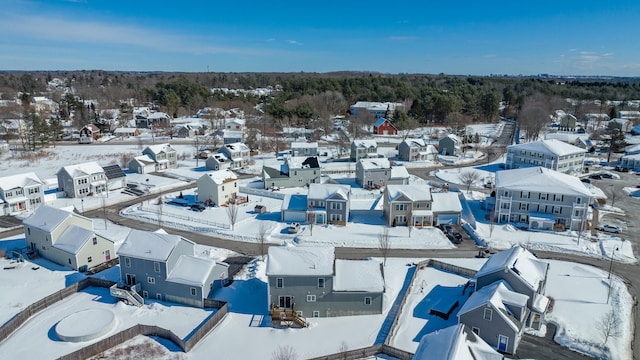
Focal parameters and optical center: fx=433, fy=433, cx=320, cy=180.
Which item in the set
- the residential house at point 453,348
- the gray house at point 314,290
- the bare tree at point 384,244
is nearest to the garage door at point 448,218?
the bare tree at point 384,244

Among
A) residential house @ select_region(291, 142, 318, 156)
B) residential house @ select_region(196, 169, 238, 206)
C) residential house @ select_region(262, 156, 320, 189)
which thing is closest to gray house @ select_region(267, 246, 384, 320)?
residential house @ select_region(196, 169, 238, 206)

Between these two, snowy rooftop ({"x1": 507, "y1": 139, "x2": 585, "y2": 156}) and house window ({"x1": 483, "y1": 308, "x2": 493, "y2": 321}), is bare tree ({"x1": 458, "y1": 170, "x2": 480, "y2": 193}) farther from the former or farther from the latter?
house window ({"x1": 483, "y1": 308, "x2": 493, "y2": 321})

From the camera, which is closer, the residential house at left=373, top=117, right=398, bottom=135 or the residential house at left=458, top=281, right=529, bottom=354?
the residential house at left=458, top=281, right=529, bottom=354

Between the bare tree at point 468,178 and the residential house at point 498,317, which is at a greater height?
the bare tree at point 468,178

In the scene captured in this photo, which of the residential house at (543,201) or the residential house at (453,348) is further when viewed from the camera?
the residential house at (543,201)

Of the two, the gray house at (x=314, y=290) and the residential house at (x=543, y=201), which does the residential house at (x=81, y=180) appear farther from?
the residential house at (x=543, y=201)
